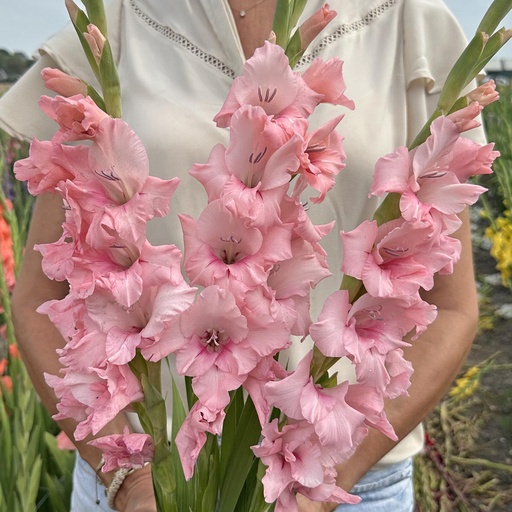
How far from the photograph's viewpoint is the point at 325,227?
480 millimetres

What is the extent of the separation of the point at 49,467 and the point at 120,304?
1.20 m

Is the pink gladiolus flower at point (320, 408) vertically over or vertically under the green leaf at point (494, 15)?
under

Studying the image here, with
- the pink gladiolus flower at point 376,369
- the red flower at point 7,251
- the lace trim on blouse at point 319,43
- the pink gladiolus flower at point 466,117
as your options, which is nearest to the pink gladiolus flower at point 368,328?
the pink gladiolus flower at point 376,369

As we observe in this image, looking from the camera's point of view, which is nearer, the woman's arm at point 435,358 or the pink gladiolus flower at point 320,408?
the pink gladiolus flower at point 320,408

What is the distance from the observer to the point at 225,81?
34.2 inches

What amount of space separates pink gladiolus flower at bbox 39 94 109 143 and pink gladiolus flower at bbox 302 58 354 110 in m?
0.13

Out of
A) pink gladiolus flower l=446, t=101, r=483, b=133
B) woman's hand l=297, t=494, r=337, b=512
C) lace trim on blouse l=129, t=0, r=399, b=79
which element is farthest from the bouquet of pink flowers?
lace trim on blouse l=129, t=0, r=399, b=79

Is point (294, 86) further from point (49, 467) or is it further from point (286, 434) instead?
point (49, 467)

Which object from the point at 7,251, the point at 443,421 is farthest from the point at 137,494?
the point at 443,421

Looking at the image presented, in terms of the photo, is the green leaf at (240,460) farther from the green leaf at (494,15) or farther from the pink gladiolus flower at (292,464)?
the green leaf at (494,15)

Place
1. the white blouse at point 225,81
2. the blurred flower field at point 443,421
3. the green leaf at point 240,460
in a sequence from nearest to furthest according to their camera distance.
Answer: the green leaf at point 240,460, the white blouse at point 225,81, the blurred flower field at point 443,421

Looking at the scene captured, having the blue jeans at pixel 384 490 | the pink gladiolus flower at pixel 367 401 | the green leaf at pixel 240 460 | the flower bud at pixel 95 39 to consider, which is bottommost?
the blue jeans at pixel 384 490

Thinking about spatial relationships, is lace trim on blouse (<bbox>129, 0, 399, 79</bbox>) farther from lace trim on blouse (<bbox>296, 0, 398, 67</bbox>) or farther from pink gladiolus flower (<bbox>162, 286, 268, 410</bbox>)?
pink gladiolus flower (<bbox>162, 286, 268, 410</bbox>)

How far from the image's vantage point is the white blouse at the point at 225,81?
0.83m
